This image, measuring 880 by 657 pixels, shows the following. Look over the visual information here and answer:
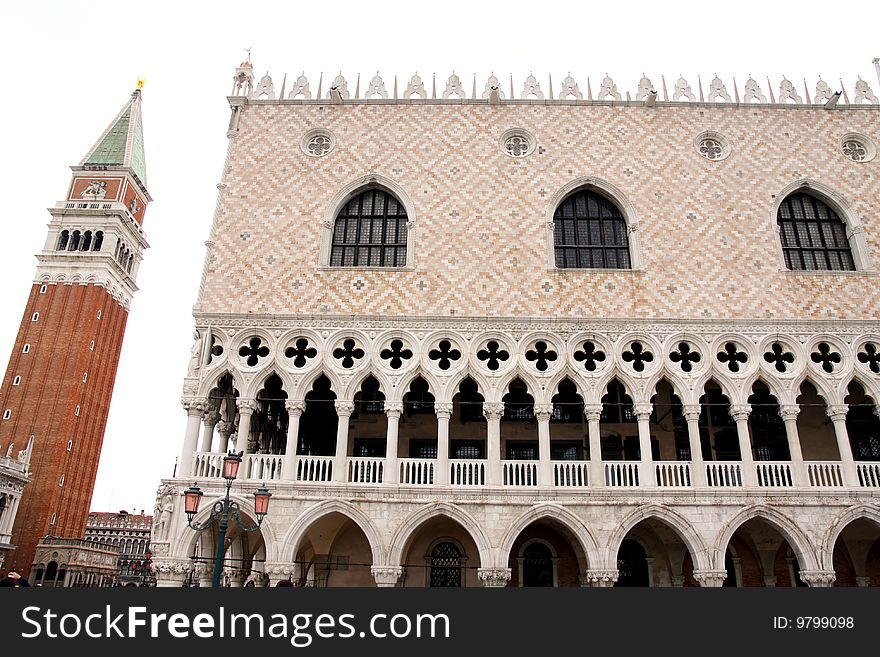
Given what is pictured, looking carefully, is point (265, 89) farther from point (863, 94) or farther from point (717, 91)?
point (863, 94)

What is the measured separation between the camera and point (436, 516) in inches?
584

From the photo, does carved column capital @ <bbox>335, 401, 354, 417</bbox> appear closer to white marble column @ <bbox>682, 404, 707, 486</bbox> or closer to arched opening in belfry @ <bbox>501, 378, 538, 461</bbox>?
arched opening in belfry @ <bbox>501, 378, 538, 461</bbox>

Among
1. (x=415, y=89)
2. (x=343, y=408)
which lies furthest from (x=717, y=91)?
(x=343, y=408)

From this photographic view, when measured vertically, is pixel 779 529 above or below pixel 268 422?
below

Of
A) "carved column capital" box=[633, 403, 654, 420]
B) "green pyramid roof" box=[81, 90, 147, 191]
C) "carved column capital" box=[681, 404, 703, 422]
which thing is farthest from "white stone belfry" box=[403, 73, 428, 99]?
"green pyramid roof" box=[81, 90, 147, 191]

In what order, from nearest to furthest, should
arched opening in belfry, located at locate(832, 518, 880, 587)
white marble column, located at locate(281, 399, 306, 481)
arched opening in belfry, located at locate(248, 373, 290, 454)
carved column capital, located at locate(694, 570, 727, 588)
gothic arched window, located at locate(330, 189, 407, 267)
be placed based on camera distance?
carved column capital, located at locate(694, 570, 727, 588) → white marble column, located at locate(281, 399, 306, 481) → arched opening in belfry, located at locate(832, 518, 880, 587) → gothic arched window, located at locate(330, 189, 407, 267) → arched opening in belfry, located at locate(248, 373, 290, 454)

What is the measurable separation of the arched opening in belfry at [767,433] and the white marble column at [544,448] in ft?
20.8

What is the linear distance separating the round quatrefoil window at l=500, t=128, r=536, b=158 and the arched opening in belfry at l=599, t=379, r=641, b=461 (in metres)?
6.76

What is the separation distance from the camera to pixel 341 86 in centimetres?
1933

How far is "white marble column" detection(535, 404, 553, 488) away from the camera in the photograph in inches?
591

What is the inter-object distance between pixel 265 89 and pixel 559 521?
14302 millimetres

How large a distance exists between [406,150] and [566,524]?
34.6 feet

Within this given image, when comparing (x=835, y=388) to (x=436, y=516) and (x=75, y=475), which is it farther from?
(x=75, y=475)

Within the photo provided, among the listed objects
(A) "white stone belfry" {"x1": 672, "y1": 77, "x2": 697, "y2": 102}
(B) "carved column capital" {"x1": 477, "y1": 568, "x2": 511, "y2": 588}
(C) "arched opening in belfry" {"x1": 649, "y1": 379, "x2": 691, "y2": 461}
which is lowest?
(B) "carved column capital" {"x1": 477, "y1": 568, "x2": 511, "y2": 588}
